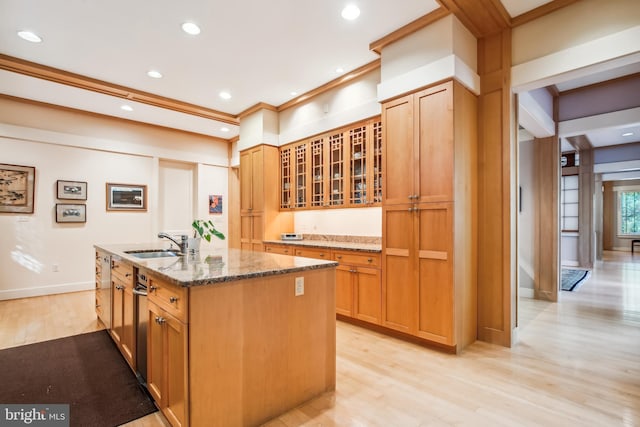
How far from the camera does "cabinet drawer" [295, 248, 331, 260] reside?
398cm

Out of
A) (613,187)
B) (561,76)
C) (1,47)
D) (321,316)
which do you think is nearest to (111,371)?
(321,316)

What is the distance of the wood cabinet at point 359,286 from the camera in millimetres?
3510

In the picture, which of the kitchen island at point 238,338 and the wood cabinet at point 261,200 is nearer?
the kitchen island at point 238,338

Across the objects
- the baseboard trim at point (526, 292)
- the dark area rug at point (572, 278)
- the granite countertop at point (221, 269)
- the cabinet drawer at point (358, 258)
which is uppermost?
the granite countertop at point (221, 269)

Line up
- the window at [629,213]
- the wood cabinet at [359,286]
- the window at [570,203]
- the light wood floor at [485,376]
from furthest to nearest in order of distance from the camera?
the window at [629,213], the window at [570,203], the wood cabinet at [359,286], the light wood floor at [485,376]

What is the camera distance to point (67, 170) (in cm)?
545

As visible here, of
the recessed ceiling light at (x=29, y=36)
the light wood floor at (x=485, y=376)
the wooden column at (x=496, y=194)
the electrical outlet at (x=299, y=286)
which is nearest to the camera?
the light wood floor at (x=485, y=376)

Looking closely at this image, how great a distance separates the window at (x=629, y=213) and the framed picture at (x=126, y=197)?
15998 millimetres

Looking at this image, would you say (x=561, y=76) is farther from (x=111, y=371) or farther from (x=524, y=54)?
(x=111, y=371)

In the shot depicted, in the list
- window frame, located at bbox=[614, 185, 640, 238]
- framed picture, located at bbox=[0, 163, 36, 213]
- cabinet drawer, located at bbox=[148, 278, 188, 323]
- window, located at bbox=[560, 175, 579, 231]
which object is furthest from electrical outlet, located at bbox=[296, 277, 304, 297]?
window frame, located at bbox=[614, 185, 640, 238]

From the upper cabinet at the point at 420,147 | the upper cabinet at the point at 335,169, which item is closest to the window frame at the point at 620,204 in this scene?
the upper cabinet at the point at 335,169

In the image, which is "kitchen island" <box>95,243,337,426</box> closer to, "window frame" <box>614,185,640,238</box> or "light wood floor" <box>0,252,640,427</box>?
"light wood floor" <box>0,252,640,427</box>

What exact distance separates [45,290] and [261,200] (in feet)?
12.4

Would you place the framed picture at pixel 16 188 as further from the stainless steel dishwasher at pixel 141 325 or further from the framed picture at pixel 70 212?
the stainless steel dishwasher at pixel 141 325
